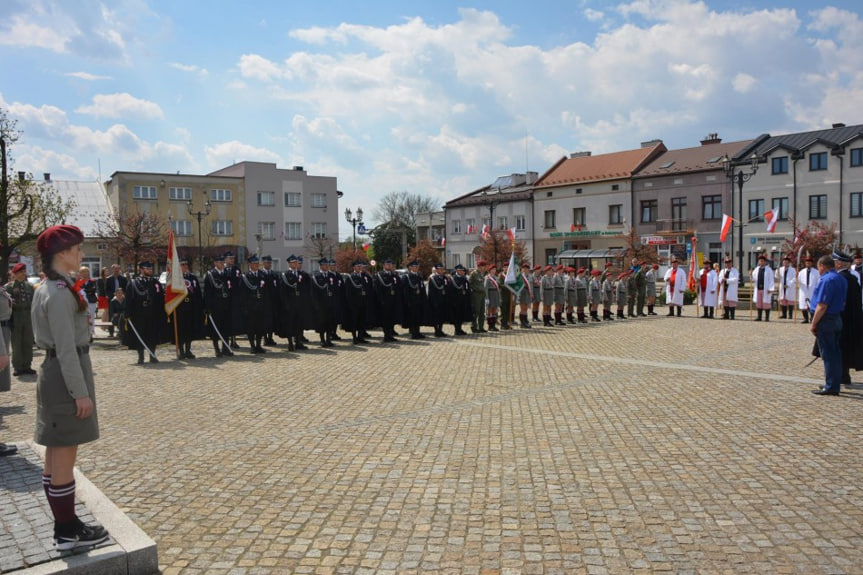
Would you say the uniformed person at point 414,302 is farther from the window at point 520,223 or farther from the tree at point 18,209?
the window at point 520,223

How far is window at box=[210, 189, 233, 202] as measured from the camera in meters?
61.7

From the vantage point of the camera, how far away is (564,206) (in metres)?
57.8

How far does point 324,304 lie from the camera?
15.0 meters

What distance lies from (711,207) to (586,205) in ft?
35.1

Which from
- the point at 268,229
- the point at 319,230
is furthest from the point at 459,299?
the point at 319,230

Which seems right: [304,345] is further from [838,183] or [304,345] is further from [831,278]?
[838,183]

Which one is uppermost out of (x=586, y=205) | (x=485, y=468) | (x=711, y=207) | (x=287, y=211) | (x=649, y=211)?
(x=287, y=211)

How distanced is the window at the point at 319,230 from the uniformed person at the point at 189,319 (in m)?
53.4

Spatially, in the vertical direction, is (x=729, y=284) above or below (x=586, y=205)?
below

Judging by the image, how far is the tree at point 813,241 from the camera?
37219 mm

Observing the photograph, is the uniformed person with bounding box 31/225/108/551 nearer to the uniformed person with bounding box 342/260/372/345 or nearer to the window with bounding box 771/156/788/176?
the uniformed person with bounding box 342/260/372/345

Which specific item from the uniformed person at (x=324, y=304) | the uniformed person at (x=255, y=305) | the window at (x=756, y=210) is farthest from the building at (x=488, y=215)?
the uniformed person at (x=255, y=305)

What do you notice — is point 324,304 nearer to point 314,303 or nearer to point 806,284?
point 314,303

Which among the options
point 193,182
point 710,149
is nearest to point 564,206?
point 710,149
